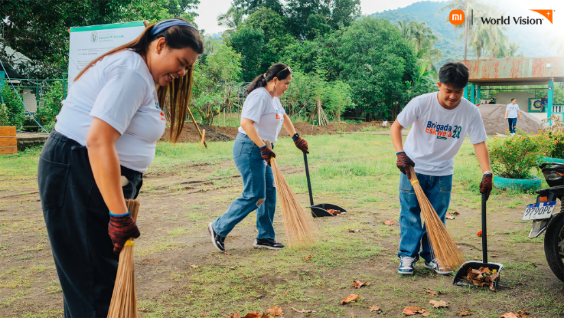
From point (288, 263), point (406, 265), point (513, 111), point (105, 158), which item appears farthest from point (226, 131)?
point (105, 158)

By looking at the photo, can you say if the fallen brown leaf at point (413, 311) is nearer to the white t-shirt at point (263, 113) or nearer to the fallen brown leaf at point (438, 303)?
the fallen brown leaf at point (438, 303)

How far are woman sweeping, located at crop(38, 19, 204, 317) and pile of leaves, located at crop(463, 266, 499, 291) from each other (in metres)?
2.83

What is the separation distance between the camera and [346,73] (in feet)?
102

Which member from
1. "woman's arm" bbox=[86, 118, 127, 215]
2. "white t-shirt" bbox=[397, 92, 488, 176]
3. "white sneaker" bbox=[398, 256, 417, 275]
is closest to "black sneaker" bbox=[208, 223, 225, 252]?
"white sneaker" bbox=[398, 256, 417, 275]

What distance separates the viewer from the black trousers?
65.8 inches

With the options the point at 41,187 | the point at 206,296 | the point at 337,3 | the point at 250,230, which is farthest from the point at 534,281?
the point at 337,3

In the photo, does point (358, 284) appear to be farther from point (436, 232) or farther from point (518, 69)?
point (518, 69)

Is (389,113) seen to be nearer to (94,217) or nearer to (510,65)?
(510,65)

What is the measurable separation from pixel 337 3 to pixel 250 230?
37259 mm

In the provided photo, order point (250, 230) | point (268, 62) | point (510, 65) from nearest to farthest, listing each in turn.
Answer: point (250, 230) < point (510, 65) < point (268, 62)

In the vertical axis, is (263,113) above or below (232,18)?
below

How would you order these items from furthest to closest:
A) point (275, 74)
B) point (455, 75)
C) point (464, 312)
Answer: point (275, 74)
point (455, 75)
point (464, 312)

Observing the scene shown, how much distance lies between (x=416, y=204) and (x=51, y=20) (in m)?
17.0

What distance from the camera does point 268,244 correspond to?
14.8 ft
